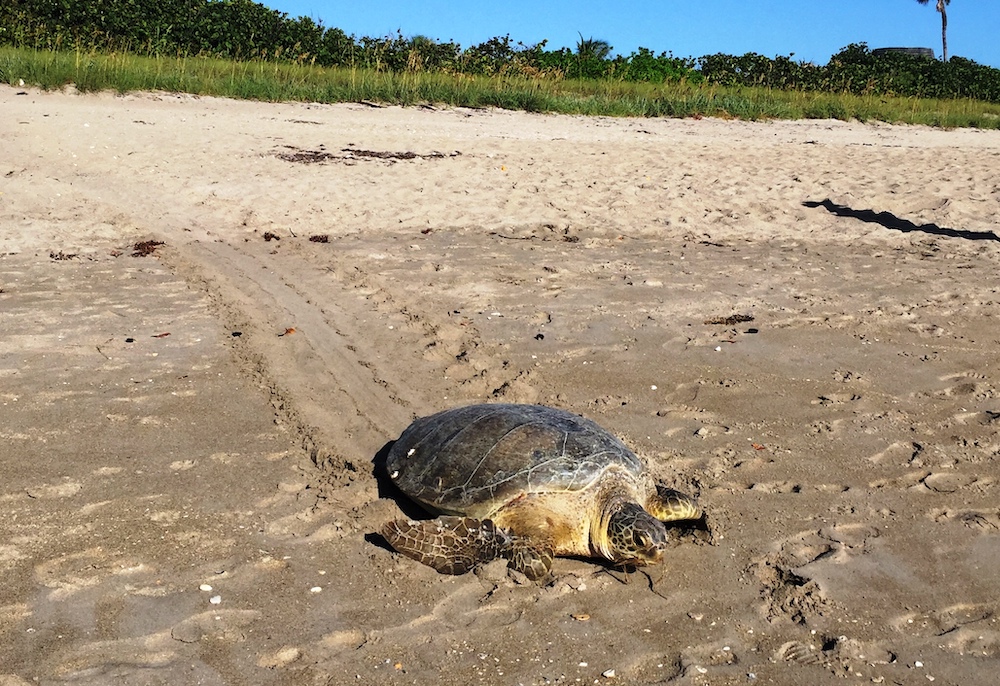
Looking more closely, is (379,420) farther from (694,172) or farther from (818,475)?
(694,172)

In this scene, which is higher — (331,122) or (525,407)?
(331,122)

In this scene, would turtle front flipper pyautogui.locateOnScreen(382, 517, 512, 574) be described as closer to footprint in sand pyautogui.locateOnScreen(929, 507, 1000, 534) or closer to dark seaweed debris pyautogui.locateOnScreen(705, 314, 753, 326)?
footprint in sand pyautogui.locateOnScreen(929, 507, 1000, 534)

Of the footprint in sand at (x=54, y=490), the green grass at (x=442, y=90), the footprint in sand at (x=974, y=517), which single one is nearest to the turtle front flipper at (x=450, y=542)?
the footprint in sand at (x=54, y=490)

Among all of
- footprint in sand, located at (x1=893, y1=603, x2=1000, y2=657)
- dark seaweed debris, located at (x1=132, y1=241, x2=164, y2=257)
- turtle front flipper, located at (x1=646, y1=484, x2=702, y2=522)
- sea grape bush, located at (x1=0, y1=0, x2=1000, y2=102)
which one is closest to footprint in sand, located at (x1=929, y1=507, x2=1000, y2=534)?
footprint in sand, located at (x1=893, y1=603, x2=1000, y2=657)

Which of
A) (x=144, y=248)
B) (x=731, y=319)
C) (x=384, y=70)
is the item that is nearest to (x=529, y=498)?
(x=731, y=319)

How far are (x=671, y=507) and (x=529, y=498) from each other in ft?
1.66

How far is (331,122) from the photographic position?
39.5 feet

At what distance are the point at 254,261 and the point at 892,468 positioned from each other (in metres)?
4.44

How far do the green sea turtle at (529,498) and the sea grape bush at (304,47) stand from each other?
43.3 feet

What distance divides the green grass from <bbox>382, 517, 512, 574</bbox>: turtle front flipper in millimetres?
10664

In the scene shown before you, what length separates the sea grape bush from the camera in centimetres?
1623

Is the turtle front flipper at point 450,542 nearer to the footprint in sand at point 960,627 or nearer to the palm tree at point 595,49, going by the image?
the footprint in sand at point 960,627

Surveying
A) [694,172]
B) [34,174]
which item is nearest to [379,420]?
[34,174]

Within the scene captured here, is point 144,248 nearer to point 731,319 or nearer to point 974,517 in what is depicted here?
point 731,319
